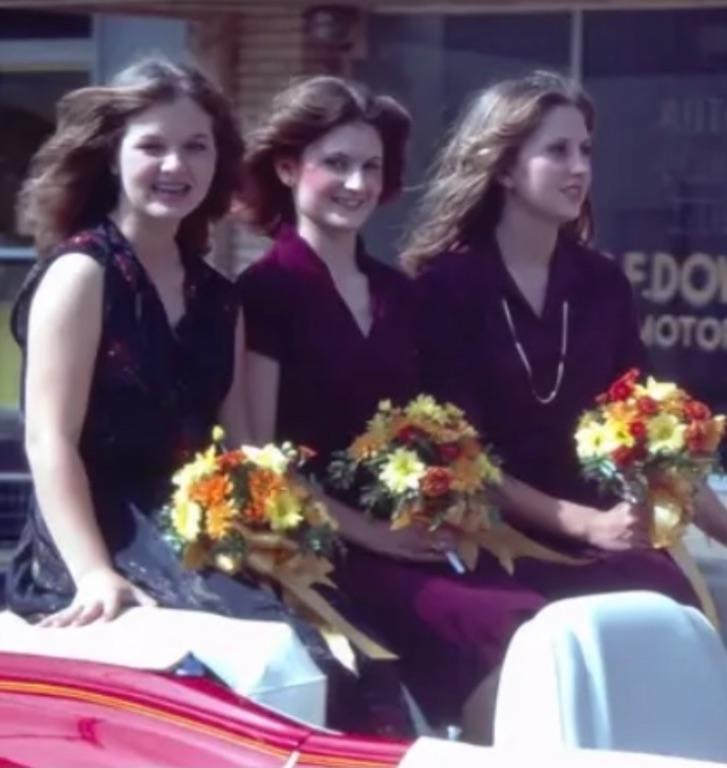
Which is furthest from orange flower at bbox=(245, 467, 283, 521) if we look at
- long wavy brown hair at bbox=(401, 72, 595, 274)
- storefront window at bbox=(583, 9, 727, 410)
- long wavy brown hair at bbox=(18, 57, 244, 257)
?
storefront window at bbox=(583, 9, 727, 410)

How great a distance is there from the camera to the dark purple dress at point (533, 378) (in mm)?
4746

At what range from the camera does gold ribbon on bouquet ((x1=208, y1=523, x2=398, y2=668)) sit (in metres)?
4.14

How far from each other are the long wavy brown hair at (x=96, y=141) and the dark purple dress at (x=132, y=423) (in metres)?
0.08

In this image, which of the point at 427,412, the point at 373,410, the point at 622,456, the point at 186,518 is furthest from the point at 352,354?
the point at 186,518

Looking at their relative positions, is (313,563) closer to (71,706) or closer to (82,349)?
(82,349)

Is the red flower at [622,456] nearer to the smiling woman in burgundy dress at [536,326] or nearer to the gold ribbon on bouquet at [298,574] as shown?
the smiling woman in burgundy dress at [536,326]

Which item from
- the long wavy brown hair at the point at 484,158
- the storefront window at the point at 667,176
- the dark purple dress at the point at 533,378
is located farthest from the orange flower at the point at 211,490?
the storefront window at the point at 667,176

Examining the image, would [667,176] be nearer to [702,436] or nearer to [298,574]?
[702,436]

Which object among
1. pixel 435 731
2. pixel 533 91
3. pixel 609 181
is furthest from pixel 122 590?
pixel 609 181

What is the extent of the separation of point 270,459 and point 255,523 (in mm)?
113

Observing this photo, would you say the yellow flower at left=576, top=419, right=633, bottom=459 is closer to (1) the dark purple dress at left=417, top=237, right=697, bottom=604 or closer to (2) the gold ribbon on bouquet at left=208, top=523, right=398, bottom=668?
(1) the dark purple dress at left=417, top=237, right=697, bottom=604

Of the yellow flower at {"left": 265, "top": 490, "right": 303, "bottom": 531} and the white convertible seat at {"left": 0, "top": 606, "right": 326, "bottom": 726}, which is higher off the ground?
the yellow flower at {"left": 265, "top": 490, "right": 303, "bottom": 531}

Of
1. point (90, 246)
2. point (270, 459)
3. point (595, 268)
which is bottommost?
point (270, 459)

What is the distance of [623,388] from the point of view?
4641 millimetres
